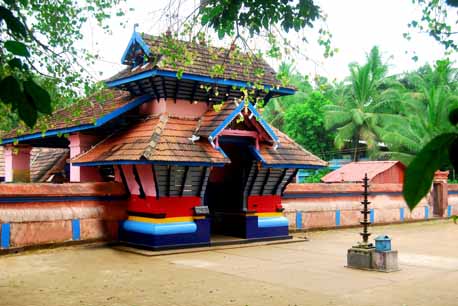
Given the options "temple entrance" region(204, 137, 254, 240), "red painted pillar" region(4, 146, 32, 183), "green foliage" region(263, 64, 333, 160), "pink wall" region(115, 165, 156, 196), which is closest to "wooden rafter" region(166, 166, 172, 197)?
"pink wall" region(115, 165, 156, 196)

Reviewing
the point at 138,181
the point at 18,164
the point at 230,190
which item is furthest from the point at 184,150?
the point at 18,164

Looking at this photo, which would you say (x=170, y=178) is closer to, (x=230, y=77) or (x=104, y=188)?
(x=104, y=188)

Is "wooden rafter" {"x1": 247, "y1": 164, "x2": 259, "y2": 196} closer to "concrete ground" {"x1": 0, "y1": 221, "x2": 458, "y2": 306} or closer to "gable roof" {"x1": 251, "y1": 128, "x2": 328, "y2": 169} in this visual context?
"gable roof" {"x1": 251, "y1": 128, "x2": 328, "y2": 169}

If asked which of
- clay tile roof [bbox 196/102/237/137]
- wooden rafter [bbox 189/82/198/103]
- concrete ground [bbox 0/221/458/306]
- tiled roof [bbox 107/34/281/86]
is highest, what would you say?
tiled roof [bbox 107/34/281/86]

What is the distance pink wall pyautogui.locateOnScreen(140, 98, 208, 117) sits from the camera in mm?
11898

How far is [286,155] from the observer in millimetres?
12547

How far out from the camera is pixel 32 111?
77.3 inches

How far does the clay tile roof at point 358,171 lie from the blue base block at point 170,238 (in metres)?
9.17

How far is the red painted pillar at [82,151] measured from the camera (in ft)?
41.0

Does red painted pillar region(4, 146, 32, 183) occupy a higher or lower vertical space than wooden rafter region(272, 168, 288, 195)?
higher

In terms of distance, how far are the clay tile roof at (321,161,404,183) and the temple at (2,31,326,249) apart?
6965 mm

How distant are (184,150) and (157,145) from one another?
572 mm

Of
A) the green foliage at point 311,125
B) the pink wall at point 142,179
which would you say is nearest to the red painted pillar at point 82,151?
the pink wall at point 142,179

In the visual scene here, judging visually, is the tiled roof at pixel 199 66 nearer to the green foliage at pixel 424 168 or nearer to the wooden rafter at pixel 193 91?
the wooden rafter at pixel 193 91
